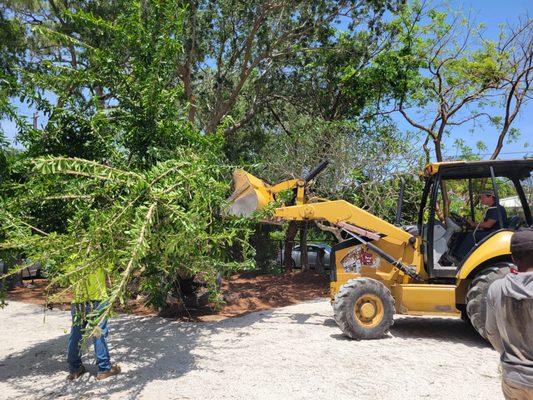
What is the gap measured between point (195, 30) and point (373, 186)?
6.71 meters

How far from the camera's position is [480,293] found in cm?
706

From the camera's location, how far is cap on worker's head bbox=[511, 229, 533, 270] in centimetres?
304

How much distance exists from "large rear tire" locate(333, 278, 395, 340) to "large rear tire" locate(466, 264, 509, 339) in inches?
49.0

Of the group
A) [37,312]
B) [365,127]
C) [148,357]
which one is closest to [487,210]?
[148,357]

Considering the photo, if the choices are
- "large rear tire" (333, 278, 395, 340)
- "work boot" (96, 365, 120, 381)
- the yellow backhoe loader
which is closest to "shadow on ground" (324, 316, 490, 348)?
"large rear tire" (333, 278, 395, 340)

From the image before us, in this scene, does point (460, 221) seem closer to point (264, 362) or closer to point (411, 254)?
point (411, 254)

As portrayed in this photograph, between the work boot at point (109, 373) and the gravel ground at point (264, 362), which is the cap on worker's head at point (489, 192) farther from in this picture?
the work boot at point (109, 373)

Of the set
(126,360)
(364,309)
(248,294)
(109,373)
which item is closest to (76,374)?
(109,373)

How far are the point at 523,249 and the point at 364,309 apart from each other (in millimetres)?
5126

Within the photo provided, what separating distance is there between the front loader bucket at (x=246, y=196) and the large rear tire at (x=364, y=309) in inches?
77.8

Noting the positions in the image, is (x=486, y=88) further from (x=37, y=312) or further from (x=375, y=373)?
(x=37, y=312)

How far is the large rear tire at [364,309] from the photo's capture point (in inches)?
309

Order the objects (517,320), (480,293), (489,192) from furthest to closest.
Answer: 1. (489,192)
2. (480,293)
3. (517,320)

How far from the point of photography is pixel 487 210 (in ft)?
25.5
